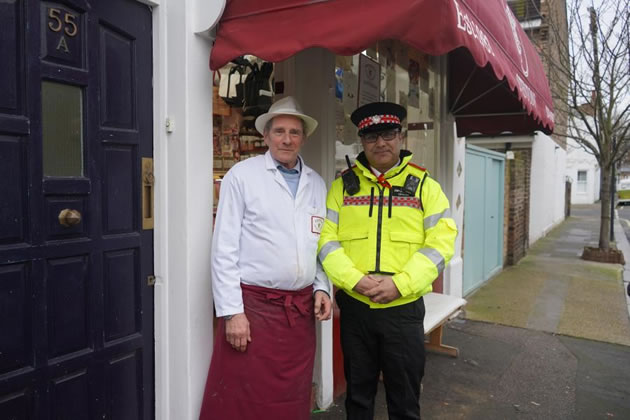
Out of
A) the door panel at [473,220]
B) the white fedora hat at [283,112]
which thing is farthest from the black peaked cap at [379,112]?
the door panel at [473,220]

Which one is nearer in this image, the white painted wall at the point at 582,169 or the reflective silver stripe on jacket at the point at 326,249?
the reflective silver stripe on jacket at the point at 326,249

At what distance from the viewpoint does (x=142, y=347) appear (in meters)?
2.55

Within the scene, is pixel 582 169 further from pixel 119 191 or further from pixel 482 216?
pixel 119 191

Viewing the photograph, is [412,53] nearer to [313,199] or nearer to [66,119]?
[313,199]

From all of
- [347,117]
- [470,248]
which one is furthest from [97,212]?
[470,248]

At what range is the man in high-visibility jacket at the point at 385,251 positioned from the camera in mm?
2449

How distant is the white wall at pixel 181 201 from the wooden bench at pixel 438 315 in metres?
2.04

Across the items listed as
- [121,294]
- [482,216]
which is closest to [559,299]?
[482,216]

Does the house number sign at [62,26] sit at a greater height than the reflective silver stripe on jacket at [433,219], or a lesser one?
greater

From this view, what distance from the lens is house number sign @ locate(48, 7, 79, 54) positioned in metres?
2.10

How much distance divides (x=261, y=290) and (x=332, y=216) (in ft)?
1.83

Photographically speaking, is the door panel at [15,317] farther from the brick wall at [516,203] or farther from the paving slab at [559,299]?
the brick wall at [516,203]

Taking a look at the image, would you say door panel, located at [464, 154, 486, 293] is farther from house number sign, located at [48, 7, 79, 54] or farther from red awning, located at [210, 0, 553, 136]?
house number sign, located at [48, 7, 79, 54]

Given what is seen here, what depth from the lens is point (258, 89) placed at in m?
3.43
